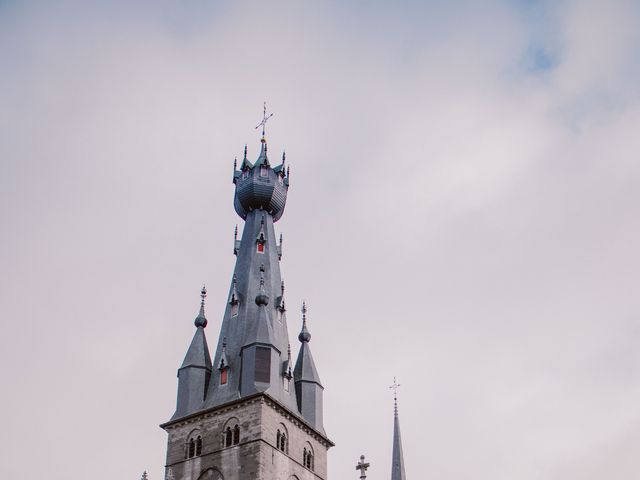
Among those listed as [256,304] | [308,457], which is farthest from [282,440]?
[256,304]

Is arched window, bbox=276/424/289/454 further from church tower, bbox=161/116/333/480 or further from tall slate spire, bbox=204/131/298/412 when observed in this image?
tall slate spire, bbox=204/131/298/412

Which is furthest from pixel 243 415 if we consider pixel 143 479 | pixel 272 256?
pixel 272 256

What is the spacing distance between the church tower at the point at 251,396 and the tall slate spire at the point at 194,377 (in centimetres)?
6

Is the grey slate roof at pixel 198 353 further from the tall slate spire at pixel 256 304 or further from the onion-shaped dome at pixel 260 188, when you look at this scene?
the onion-shaped dome at pixel 260 188

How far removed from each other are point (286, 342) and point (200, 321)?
5.50 meters

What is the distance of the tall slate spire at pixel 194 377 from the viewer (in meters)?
55.3

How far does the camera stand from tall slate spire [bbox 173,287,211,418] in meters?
55.3

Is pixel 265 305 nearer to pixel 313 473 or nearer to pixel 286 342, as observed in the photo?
pixel 286 342

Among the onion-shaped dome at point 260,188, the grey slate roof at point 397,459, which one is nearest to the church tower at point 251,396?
the onion-shaped dome at point 260,188

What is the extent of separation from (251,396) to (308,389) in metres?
5.15

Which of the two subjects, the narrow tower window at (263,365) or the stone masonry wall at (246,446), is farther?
the narrow tower window at (263,365)

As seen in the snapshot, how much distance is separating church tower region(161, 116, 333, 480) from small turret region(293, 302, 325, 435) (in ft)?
0.19

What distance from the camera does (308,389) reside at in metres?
56.9

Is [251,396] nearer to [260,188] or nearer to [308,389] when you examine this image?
[308,389]
